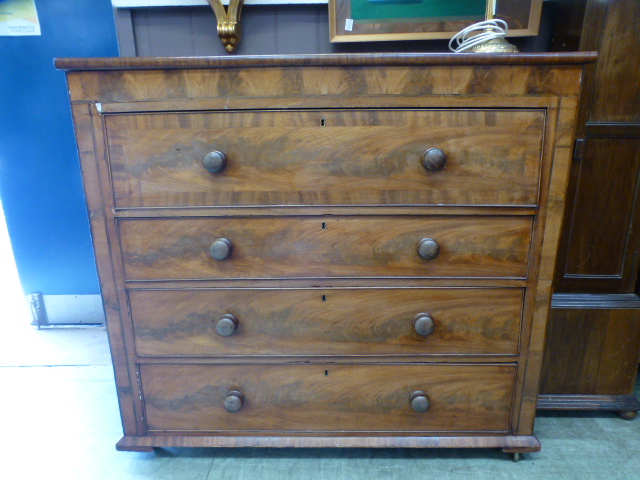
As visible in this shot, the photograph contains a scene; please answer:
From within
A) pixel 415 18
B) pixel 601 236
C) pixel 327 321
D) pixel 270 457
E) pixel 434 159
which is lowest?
pixel 270 457

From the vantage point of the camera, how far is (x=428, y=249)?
3.26ft

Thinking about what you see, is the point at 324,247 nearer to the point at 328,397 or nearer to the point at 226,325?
the point at 226,325

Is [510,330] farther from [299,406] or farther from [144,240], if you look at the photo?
[144,240]

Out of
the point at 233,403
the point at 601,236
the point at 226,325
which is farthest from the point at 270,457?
the point at 601,236

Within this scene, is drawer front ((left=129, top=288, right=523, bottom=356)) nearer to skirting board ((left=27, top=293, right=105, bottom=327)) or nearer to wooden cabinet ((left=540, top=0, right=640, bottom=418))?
wooden cabinet ((left=540, top=0, right=640, bottom=418))

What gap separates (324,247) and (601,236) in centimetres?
88

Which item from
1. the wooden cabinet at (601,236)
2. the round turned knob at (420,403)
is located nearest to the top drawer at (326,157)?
the wooden cabinet at (601,236)

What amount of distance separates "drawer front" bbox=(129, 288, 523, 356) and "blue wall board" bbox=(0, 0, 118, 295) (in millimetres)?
966

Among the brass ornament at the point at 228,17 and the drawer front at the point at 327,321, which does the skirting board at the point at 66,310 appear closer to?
the drawer front at the point at 327,321

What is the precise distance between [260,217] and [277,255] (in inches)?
4.1

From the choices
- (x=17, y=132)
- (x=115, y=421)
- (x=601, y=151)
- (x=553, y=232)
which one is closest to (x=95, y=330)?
(x=115, y=421)

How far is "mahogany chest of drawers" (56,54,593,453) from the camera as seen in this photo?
931mm

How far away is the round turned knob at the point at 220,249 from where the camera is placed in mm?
999

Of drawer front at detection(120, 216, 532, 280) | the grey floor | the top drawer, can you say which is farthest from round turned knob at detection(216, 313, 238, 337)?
the grey floor
